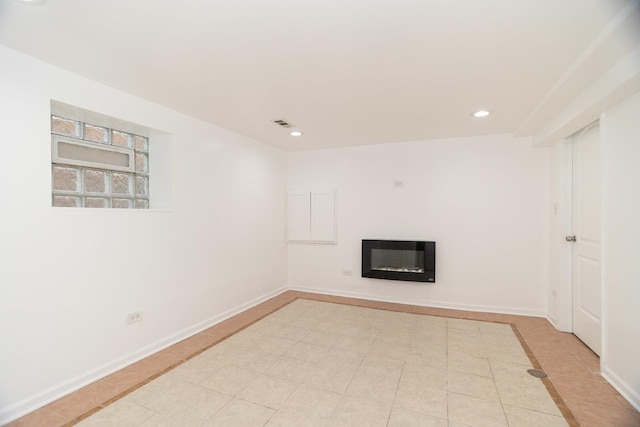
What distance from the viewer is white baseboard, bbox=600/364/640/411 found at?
80.9 inches

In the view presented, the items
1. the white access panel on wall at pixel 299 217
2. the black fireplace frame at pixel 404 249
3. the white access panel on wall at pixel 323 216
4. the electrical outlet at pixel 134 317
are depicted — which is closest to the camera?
the electrical outlet at pixel 134 317

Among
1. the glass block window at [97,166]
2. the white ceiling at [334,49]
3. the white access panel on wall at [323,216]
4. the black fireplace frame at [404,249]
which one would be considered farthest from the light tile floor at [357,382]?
the white ceiling at [334,49]

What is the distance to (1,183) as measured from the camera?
1.94 meters

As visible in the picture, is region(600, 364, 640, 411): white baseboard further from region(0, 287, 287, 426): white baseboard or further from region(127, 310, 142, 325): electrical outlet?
region(127, 310, 142, 325): electrical outlet

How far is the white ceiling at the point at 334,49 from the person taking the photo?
1587mm

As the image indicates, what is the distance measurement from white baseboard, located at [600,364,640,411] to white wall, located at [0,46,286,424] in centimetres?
386

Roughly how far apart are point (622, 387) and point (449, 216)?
8.25 ft

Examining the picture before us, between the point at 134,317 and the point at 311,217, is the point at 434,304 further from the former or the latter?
the point at 134,317

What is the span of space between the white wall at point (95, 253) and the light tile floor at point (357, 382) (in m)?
0.24

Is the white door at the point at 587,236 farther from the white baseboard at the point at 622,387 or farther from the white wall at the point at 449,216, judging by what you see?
the white wall at the point at 449,216

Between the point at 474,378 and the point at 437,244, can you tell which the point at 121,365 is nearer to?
the point at 474,378

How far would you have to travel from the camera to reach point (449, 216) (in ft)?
14.3

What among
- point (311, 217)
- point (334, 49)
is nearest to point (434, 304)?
point (311, 217)

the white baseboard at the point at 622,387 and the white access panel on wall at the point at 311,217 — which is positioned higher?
the white access panel on wall at the point at 311,217
